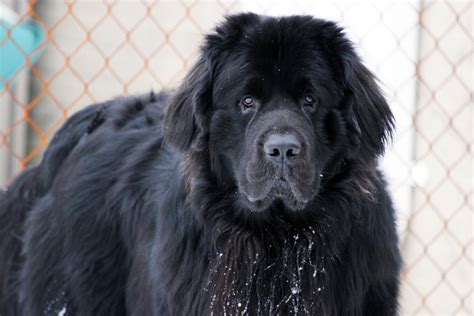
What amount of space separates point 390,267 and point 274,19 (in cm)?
99

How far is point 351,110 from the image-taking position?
2855 millimetres

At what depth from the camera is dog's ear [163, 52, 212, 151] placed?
9.59 feet

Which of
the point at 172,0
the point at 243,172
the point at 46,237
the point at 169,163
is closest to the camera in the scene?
the point at 243,172

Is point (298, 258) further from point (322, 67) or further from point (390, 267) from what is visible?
point (322, 67)

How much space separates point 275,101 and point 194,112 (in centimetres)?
30

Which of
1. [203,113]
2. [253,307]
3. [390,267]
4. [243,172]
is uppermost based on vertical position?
[203,113]

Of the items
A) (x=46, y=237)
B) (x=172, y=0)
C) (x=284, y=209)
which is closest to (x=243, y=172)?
(x=284, y=209)

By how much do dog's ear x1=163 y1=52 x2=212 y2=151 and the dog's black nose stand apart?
0.35 metres

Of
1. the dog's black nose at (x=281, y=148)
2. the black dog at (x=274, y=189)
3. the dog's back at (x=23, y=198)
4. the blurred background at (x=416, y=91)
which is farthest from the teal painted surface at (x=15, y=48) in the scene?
the dog's black nose at (x=281, y=148)

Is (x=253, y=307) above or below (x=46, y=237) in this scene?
below

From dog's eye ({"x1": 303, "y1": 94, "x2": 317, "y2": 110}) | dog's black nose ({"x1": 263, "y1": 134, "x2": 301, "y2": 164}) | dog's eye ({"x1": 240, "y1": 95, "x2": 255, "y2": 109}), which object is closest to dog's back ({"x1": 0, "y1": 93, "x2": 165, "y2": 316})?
dog's eye ({"x1": 240, "y1": 95, "x2": 255, "y2": 109})

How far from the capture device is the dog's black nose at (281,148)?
2.62 metres

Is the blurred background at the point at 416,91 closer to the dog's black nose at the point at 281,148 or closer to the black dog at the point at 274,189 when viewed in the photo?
the black dog at the point at 274,189

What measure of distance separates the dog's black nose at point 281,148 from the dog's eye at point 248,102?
0.25 meters
